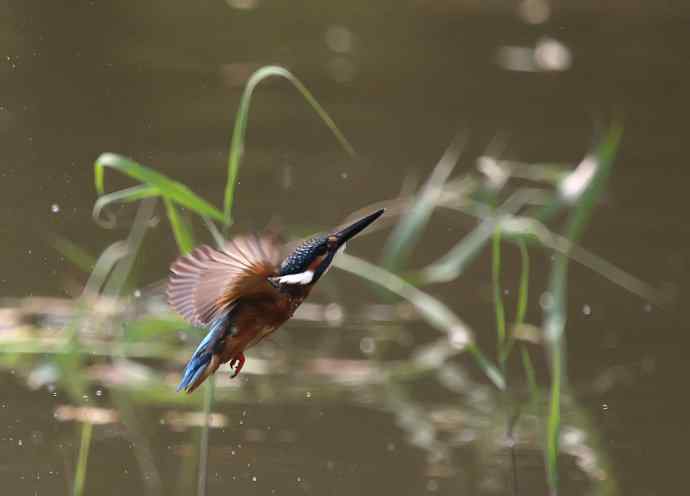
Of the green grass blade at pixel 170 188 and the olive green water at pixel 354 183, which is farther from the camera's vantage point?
the olive green water at pixel 354 183

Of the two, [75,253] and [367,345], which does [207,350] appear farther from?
[75,253]

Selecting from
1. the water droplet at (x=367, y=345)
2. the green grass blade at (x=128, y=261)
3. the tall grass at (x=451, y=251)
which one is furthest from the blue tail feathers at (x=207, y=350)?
the water droplet at (x=367, y=345)

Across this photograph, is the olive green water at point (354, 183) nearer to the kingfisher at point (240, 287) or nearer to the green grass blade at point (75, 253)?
the green grass blade at point (75, 253)

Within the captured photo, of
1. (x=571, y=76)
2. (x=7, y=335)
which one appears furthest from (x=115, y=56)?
(x=7, y=335)

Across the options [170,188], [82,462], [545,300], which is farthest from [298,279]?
[545,300]

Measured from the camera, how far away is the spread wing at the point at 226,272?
2395 millimetres

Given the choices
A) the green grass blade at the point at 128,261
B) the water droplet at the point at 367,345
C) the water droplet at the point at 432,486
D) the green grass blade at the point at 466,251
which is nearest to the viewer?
the water droplet at the point at 432,486

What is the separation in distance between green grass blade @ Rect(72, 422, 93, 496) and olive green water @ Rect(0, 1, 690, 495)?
30mm

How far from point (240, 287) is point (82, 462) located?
1.28 metres

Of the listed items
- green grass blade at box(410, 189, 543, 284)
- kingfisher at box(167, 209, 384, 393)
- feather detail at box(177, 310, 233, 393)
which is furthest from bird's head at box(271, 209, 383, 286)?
green grass blade at box(410, 189, 543, 284)

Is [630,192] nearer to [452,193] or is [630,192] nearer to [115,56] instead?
[452,193]

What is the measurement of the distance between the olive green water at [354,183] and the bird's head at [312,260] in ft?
3.89

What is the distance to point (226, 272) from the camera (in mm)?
2414

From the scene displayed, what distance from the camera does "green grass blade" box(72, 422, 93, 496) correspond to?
351 cm
